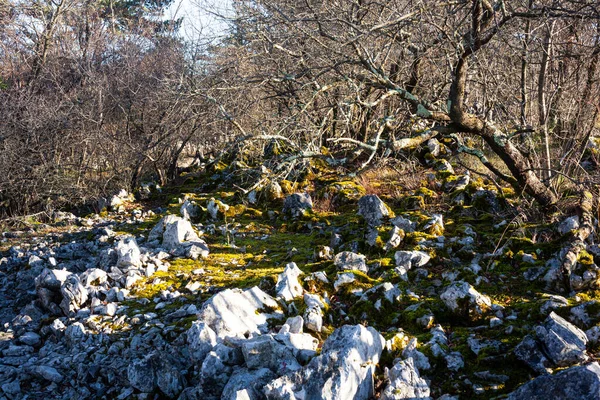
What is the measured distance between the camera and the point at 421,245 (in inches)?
198

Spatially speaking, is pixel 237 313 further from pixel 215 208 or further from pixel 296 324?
pixel 215 208

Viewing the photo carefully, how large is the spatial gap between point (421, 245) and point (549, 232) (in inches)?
52.0

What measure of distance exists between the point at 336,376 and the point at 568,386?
119 cm

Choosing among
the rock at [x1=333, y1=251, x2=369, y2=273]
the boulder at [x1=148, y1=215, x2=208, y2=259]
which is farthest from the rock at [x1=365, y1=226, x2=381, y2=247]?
the boulder at [x1=148, y1=215, x2=208, y2=259]

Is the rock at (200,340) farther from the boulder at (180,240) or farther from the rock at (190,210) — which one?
the rock at (190,210)

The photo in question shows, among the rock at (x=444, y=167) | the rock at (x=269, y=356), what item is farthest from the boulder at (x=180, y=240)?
the rock at (x=444, y=167)

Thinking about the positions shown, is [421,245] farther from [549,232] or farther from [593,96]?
[593,96]

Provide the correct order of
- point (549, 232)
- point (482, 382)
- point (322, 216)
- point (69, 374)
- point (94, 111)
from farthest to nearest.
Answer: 1. point (94, 111)
2. point (322, 216)
3. point (549, 232)
4. point (69, 374)
5. point (482, 382)

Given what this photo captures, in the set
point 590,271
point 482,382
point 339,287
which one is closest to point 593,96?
point 590,271

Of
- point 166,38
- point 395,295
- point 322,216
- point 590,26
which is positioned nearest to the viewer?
point 395,295

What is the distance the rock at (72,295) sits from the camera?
4492 millimetres

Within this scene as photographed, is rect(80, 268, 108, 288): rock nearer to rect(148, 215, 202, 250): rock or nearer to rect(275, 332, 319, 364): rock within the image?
rect(148, 215, 202, 250): rock

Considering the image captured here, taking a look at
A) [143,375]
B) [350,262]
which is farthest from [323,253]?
[143,375]

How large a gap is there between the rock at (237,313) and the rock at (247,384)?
0.54 meters
